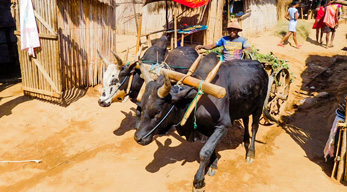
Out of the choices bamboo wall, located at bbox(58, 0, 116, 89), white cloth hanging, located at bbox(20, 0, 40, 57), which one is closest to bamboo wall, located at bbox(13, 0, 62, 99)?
white cloth hanging, located at bbox(20, 0, 40, 57)

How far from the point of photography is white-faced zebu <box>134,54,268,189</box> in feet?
11.7

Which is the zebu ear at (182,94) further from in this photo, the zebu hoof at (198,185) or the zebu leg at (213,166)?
the zebu leg at (213,166)

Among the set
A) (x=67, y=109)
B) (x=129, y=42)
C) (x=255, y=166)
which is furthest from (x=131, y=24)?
(x=255, y=166)

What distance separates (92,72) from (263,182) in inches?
223

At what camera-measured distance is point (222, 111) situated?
3.96 meters

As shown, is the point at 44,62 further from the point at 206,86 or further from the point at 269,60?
the point at 269,60

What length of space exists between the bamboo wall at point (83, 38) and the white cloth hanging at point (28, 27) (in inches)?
23.1

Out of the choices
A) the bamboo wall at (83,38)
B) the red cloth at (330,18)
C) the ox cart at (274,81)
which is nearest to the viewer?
the ox cart at (274,81)

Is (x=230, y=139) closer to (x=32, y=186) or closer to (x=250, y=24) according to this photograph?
(x=32, y=186)

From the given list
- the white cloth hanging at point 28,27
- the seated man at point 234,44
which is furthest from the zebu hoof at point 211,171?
the white cloth hanging at point 28,27

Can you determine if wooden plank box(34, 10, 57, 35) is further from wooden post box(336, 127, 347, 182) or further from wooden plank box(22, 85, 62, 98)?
wooden post box(336, 127, 347, 182)

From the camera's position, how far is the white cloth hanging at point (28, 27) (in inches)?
262

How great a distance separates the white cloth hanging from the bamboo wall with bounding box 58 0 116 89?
0.59m

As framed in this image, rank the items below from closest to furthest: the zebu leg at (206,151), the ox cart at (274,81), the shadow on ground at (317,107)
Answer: the zebu leg at (206,151)
the shadow on ground at (317,107)
the ox cart at (274,81)
